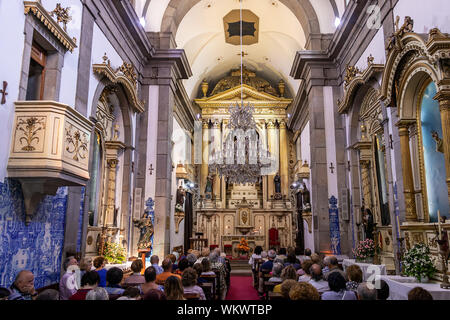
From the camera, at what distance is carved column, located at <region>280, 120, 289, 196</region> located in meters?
18.2

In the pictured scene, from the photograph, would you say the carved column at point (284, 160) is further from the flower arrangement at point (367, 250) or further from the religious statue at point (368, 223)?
the flower arrangement at point (367, 250)

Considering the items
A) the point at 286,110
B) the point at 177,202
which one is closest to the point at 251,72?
the point at 286,110

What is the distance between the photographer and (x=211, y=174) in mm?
18484

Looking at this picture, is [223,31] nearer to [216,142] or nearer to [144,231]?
[216,142]

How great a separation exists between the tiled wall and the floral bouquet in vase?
9.17m

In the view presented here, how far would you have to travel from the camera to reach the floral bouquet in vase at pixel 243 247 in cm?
1452

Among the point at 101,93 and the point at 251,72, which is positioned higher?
the point at 251,72

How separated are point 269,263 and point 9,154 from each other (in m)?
5.24

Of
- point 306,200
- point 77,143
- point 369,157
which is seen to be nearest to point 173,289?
point 77,143

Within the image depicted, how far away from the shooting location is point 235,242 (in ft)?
53.8

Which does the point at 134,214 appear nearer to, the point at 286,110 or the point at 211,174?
the point at 211,174

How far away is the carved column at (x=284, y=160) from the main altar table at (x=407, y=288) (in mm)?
12619

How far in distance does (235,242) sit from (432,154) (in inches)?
445

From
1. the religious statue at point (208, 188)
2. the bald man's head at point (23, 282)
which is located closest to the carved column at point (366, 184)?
the bald man's head at point (23, 282)
